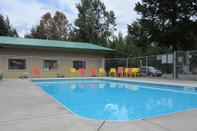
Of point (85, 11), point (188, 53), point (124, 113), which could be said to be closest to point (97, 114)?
point (124, 113)

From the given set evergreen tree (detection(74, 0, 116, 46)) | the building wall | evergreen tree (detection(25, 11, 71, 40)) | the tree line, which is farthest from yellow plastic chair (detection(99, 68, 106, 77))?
evergreen tree (detection(25, 11, 71, 40))

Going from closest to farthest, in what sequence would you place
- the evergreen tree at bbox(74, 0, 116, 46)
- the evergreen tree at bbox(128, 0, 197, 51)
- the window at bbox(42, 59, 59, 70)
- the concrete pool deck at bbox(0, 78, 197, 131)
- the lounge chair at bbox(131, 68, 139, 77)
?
the concrete pool deck at bbox(0, 78, 197, 131)
the evergreen tree at bbox(128, 0, 197, 51)
the window at bbox(42, 59, 59, 70)
the lounge chair at bbox(131, 68, 139, 77)
the evergreen tree at bbox(74, 0, 116, 46)

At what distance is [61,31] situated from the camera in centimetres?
3362

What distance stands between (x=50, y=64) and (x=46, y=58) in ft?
2.08

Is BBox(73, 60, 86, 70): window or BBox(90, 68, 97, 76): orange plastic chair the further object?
BBox(73, 60, 86, 70): window

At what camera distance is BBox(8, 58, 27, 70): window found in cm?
1463

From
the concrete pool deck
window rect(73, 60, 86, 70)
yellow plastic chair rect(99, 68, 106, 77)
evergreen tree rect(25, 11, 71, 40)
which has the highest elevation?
evergreen tree rect(25, 11, 71, 40)

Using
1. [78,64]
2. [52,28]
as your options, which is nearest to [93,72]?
[78,64]

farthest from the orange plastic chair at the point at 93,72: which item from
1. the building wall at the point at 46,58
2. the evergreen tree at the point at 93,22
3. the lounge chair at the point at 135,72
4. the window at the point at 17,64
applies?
the evergreen tree at the point at 93,22

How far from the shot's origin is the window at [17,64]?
14633 millimetres

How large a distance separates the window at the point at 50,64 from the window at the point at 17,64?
60.2 inches

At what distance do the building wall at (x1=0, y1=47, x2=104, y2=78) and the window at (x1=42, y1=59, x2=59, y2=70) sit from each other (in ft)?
0.64

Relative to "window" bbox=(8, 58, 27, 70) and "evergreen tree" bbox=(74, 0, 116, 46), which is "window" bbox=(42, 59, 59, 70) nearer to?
"window" bbox=(8, 58, 27, 70)

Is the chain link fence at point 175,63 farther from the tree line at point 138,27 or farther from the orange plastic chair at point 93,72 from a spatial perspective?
the orange plastic chair at point 93,72
